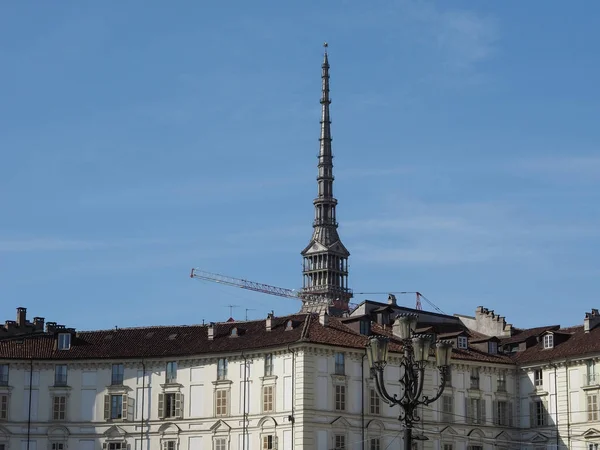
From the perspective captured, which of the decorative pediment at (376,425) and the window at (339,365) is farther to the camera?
the decorative pediment at (376,425)

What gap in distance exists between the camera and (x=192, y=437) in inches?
4003

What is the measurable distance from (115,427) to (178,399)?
5.69 metres

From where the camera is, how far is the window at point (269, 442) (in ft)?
320

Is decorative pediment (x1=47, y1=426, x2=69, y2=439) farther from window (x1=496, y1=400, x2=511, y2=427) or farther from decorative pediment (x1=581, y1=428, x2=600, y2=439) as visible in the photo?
decorative pediment (x1=581, y1=428, x2=600, y2=439)

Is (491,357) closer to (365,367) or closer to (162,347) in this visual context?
(365,367)

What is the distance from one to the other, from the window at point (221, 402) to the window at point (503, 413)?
23.0 m

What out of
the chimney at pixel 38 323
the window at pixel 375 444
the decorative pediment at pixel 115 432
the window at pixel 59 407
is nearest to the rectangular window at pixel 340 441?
the window at pixel 375 444

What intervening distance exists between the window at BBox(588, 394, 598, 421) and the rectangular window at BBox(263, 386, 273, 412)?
973 inches

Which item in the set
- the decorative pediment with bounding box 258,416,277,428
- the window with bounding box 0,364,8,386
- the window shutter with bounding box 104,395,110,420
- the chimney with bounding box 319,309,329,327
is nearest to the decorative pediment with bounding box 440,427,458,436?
the chimney with bounding box 319,309,329,327

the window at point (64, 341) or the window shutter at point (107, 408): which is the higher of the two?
the window at point (64, 341)

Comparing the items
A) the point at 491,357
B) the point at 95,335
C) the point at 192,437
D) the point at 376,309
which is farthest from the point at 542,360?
the point at 95,335

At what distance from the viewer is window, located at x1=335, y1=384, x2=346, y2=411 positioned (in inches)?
3863

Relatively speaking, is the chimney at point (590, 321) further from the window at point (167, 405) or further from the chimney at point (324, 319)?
the window at point (167, 405)

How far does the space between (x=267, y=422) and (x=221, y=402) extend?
481 cm
